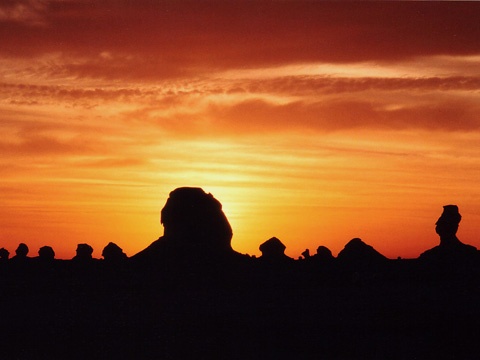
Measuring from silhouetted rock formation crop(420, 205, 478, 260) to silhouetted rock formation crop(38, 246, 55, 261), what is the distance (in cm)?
5259

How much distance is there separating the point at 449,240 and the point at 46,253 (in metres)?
56.1

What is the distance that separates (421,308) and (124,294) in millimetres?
25255

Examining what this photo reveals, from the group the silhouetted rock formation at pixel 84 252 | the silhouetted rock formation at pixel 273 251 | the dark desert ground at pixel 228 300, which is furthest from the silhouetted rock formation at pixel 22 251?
the silhouetted rock formation at pixel 273 251

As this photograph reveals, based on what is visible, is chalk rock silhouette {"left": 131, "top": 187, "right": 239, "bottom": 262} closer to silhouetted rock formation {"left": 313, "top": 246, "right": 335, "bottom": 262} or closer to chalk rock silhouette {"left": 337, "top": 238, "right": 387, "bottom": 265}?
silhouetted rock formation {"left": 313, "top": 246, "right": 335, "bottom": 262}

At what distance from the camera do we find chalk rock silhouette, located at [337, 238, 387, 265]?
259ft

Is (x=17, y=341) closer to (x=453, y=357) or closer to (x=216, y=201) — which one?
(x=453, y=357)

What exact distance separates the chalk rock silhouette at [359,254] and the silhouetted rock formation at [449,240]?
13319 millimetres

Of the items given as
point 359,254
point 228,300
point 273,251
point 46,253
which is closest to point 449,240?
point 359,254

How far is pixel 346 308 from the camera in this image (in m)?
54.8

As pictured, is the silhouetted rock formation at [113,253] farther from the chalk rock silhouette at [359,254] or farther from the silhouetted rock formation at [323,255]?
the chalk rock silhouette at [359,254]

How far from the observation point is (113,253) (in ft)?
299

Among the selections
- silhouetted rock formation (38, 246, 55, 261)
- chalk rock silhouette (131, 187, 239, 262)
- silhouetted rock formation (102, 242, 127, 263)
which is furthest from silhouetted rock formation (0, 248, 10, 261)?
chalk rock silhouette (131, 187, 239, 262)

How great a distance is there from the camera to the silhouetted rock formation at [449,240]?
64.2 m

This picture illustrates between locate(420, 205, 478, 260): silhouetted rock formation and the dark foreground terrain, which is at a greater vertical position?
locate(420, 205, 478, 260): silhouetted rock formation
